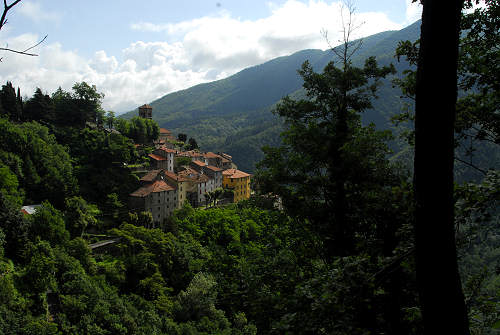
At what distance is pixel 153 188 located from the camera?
4241cm

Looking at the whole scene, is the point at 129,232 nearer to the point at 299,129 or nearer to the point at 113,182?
the point at 113,182

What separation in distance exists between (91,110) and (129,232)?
94.0 feet

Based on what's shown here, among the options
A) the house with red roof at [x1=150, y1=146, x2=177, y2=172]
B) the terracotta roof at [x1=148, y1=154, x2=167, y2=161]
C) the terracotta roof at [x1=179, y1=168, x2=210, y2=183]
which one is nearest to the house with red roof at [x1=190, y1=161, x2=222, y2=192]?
the terracotta roof at [x1=179, y1=168, x2=210, y2=183]

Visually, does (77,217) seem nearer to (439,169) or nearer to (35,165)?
(35,165)

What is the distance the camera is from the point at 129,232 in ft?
110

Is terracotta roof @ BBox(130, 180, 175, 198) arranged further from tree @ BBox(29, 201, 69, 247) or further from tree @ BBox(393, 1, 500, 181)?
tree @ BBox(393, 1, 500, 181)

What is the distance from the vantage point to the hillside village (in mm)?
42469

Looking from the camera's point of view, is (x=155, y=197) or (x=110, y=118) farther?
(x=110, y=118)

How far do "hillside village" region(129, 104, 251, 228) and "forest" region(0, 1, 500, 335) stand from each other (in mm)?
9763

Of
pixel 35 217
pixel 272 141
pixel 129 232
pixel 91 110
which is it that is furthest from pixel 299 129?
pixel 272 141

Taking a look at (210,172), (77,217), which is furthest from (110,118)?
(77,217)

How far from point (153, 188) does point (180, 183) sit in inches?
262

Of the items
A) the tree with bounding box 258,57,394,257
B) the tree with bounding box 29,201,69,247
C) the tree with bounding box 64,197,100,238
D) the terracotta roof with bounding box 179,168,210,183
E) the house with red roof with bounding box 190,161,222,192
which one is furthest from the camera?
the house with red roof with bounding box 190,161,222,192

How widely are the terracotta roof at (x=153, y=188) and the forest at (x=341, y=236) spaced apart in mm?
8212
